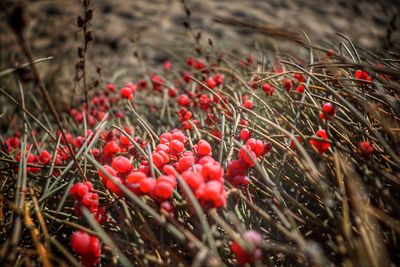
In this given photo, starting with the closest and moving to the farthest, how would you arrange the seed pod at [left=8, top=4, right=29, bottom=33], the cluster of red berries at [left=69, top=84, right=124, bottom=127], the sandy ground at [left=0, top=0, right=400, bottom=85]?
the seed pod at [left=8, top=4, right=29, bottom=33], the cluster of red berries at [left=69, top=84, right=124, bottom=127], the sandy ground at [left=0, top=0, right=400, bottom=85]

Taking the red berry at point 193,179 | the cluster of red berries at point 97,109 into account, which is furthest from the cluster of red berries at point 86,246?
the cluster of red berries at point 97,109

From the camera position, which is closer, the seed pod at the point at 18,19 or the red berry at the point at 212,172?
the seed pod at the point at 18,19

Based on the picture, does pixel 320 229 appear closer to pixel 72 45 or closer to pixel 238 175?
pixel 238 175

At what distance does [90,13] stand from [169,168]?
623 millimetres

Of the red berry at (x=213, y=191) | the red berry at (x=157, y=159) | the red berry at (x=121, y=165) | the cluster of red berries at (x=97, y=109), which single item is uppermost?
the red berry at (x=213, y=191)

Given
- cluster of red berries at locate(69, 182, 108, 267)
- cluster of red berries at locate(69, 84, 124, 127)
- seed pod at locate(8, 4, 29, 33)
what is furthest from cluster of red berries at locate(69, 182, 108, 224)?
cluster of red berries at locate(69, 84, 124, 127)

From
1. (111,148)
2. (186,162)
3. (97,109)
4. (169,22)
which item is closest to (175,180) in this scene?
(186,162)

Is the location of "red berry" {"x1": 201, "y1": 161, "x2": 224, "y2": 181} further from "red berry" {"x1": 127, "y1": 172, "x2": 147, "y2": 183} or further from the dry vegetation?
"red berry" {"x1": 127, "y1": 172, "x2": 147, "y2": 183}

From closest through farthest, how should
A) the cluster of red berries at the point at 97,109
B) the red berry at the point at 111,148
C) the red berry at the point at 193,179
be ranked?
1. the red berry at the point at 193,179
2. the red berry at the point at 111,148
3. the cluster of red berries at the point at 97,109

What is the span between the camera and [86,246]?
1.69 ft

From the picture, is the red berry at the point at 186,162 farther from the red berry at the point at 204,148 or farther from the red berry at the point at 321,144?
the red berry at the point at 321,144

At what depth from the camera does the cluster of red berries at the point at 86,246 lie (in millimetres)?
515

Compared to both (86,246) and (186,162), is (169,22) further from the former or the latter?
(86,246)

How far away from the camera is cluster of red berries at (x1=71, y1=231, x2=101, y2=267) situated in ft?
1.69
